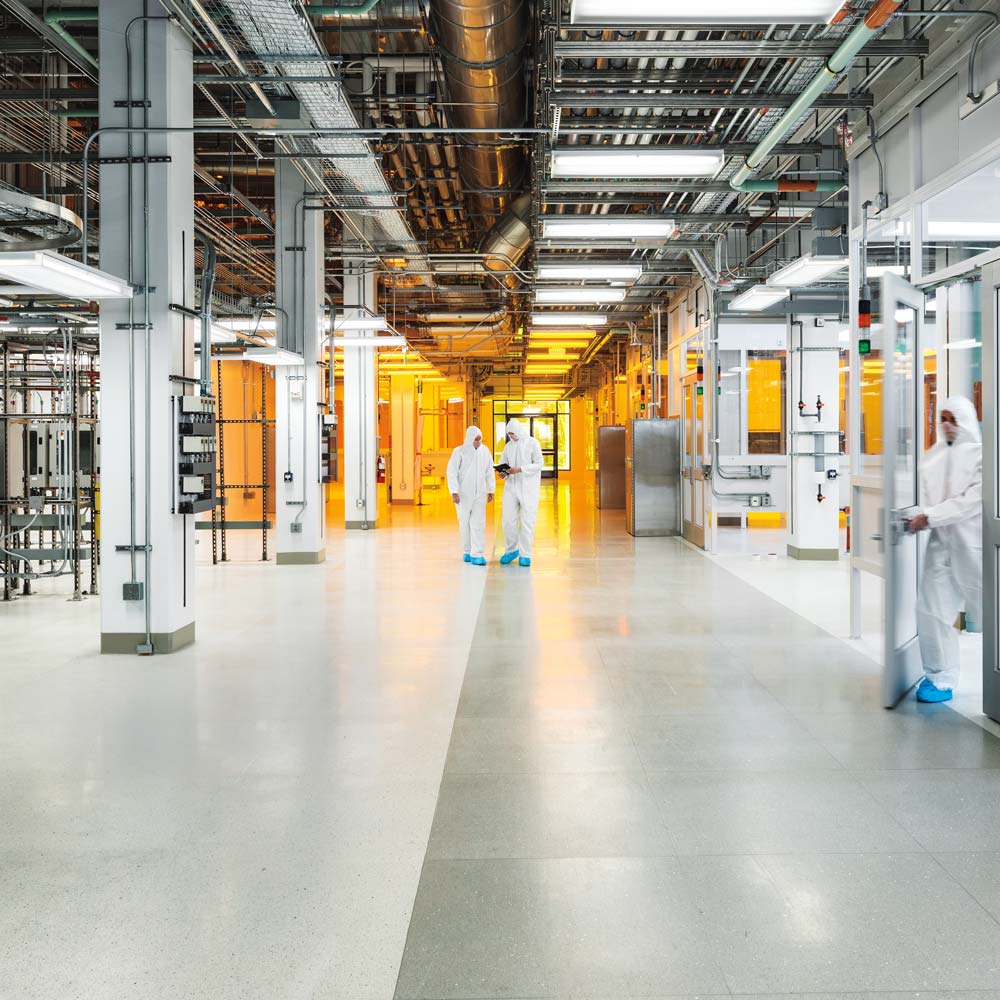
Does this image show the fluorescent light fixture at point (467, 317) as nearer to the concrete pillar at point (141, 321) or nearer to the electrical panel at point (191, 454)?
the concrete pillar at point (141, 321)

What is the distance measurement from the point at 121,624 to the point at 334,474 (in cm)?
496

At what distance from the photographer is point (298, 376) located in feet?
33.4

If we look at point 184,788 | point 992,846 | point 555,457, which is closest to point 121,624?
point 184,788

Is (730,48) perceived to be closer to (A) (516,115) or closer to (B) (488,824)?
(A) (516,115)

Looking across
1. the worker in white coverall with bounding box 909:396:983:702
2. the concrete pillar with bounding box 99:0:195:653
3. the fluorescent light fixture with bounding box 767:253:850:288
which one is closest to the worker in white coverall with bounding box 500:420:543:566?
the fluorescent light fixture with bounding box 767:253:850:288

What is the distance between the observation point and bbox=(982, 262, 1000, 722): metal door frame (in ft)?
14.1

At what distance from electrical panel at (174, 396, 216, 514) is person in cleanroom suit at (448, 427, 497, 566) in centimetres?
472

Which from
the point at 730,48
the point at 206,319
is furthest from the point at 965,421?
the point at 206,319

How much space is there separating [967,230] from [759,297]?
11.8 ft

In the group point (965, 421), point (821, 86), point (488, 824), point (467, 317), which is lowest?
point (488, 824)

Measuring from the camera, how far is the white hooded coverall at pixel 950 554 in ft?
14.7

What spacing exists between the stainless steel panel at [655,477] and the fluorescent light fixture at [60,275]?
9083 millimetres

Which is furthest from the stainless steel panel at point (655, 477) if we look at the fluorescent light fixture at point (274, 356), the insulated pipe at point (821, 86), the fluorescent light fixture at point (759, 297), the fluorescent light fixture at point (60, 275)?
the fluorescent light fixture at point (60, 275)

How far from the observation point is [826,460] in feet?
Answer: 34.0
